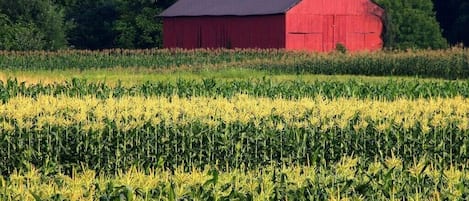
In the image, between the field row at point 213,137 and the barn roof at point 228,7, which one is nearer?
the field row at point 213,137

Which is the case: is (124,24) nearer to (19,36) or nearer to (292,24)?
(19,36)

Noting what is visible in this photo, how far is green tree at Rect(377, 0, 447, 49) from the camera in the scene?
71375 mm

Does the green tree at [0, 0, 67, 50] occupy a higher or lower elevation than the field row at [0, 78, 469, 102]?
higher

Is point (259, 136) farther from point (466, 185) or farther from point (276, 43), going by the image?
point (276, 43)

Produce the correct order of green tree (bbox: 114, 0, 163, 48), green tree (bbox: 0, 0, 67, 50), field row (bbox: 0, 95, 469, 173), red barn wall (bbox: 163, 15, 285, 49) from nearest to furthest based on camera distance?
1. field row (bbox: 0, 95, 469, 173)
2. red barn wall (bbox: 163, 15, 285, 49)
3. green tree (bbox: 0, 0, 67, 50)
4. green tree (bbox: 114, 0, 163, 48)

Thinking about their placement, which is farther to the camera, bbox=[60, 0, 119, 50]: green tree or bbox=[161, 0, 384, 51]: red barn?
bbox=[60, 0, 119, 50]: green tree

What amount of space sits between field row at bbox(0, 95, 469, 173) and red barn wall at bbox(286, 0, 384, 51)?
4311 cm

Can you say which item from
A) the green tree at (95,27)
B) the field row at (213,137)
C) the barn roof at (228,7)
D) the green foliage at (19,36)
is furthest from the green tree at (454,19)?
the field row at (213,137)

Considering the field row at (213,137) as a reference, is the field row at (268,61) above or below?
below

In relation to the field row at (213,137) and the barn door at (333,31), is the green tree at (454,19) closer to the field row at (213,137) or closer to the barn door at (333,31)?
the barn door at (333,31)

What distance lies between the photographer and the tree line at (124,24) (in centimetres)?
7150

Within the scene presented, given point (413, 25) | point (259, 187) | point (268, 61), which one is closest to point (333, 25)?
point (413, 25)

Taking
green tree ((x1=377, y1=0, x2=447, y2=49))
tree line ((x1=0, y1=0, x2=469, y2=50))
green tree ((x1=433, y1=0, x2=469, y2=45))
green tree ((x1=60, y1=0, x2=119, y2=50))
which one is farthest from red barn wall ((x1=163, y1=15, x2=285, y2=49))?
green tree ((x1=433, y1=0, x2=469, y2=45))

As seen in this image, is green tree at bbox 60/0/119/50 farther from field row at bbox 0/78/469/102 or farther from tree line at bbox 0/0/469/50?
field row at bbox 0/78/469/102
